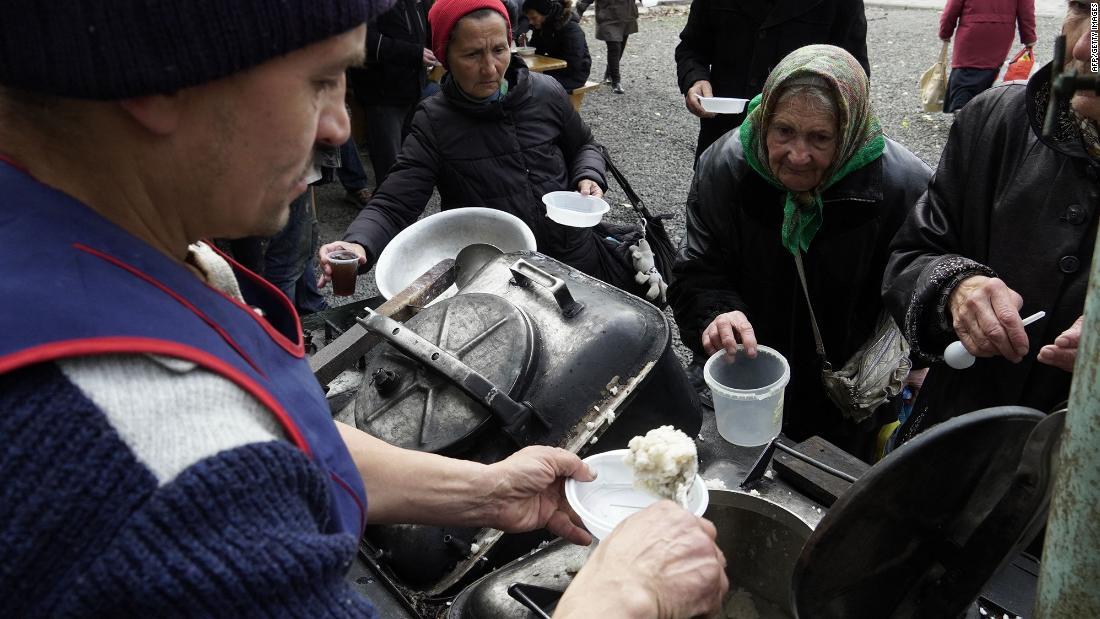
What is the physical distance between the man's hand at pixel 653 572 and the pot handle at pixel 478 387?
54cm

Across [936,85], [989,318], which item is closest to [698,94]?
[989,318]

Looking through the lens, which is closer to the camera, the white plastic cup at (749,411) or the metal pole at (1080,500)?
the metal pole at (1080,500)

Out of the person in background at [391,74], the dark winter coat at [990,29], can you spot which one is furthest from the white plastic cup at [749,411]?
the dark winter coat at [990,29]

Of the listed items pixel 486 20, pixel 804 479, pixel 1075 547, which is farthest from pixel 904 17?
pixel 1075 547

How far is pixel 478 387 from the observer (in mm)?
1888

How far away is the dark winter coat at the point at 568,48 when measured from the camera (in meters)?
7.64

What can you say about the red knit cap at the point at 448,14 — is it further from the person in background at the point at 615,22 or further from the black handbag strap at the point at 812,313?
the person in background at the point at 615,22

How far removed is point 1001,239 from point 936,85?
5.80m

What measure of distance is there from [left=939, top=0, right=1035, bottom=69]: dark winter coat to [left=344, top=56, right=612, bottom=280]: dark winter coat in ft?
16.5

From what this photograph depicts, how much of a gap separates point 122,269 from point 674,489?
105 cm

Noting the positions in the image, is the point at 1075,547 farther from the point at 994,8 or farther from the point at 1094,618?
the point at 994,8

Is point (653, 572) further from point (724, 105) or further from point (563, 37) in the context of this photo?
point (563, 37)

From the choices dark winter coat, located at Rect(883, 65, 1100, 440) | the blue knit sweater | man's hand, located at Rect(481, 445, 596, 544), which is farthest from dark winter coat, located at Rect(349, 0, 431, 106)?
the blue knit sweater

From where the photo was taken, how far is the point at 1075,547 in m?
0.79
